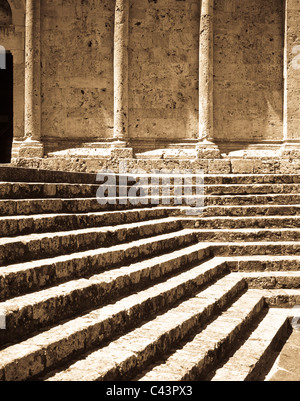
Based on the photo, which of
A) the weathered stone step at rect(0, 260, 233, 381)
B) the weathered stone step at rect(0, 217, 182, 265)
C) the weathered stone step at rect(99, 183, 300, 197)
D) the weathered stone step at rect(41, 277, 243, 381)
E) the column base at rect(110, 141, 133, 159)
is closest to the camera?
the weathered stone step at rect(0, 260, 233, 381)

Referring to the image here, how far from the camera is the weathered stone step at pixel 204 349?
114 inches

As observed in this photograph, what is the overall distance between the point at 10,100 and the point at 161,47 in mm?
4346

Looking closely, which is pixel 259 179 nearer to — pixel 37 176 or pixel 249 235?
pixel 249 235

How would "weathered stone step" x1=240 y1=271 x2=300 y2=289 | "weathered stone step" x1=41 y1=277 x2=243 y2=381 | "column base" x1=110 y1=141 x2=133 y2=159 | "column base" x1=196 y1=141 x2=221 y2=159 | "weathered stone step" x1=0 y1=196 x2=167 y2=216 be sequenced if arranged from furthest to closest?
1. "column base" x1=110 y1=141 x2=133 y2=159
2. "column base" x1=196 y1=141 x2=221 y2=159
3. "weathered stone step" x1=240 y1=271 x2=300 y2=289
4. "weathered stone step" x1=0 y1=196 x2=167 y2=216
5. "weathered stone step" x1=41 y1=277 x2=243 y2=381

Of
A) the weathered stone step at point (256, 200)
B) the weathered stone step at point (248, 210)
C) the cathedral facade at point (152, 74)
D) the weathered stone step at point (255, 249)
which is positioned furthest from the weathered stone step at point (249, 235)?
the cathedral facade at point (152, 74)

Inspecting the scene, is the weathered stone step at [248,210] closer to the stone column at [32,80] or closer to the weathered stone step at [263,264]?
the weathered stone step at [263,264]

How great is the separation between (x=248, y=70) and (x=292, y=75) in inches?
44.5

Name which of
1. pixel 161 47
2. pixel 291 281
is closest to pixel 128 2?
pixel 161 47

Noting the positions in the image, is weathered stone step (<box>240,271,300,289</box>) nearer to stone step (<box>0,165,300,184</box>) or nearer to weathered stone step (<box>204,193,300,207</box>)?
weathered stone step (<box>204,193,300,207</box>)

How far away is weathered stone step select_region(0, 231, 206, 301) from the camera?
2.92 meters

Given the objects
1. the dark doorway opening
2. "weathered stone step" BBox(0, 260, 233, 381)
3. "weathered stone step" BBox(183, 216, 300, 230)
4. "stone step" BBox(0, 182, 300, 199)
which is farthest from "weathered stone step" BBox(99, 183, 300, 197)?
the dark doorway opening

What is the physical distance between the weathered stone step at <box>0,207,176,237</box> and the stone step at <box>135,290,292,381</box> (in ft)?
5.43

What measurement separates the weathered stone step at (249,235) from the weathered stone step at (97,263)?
484mm
